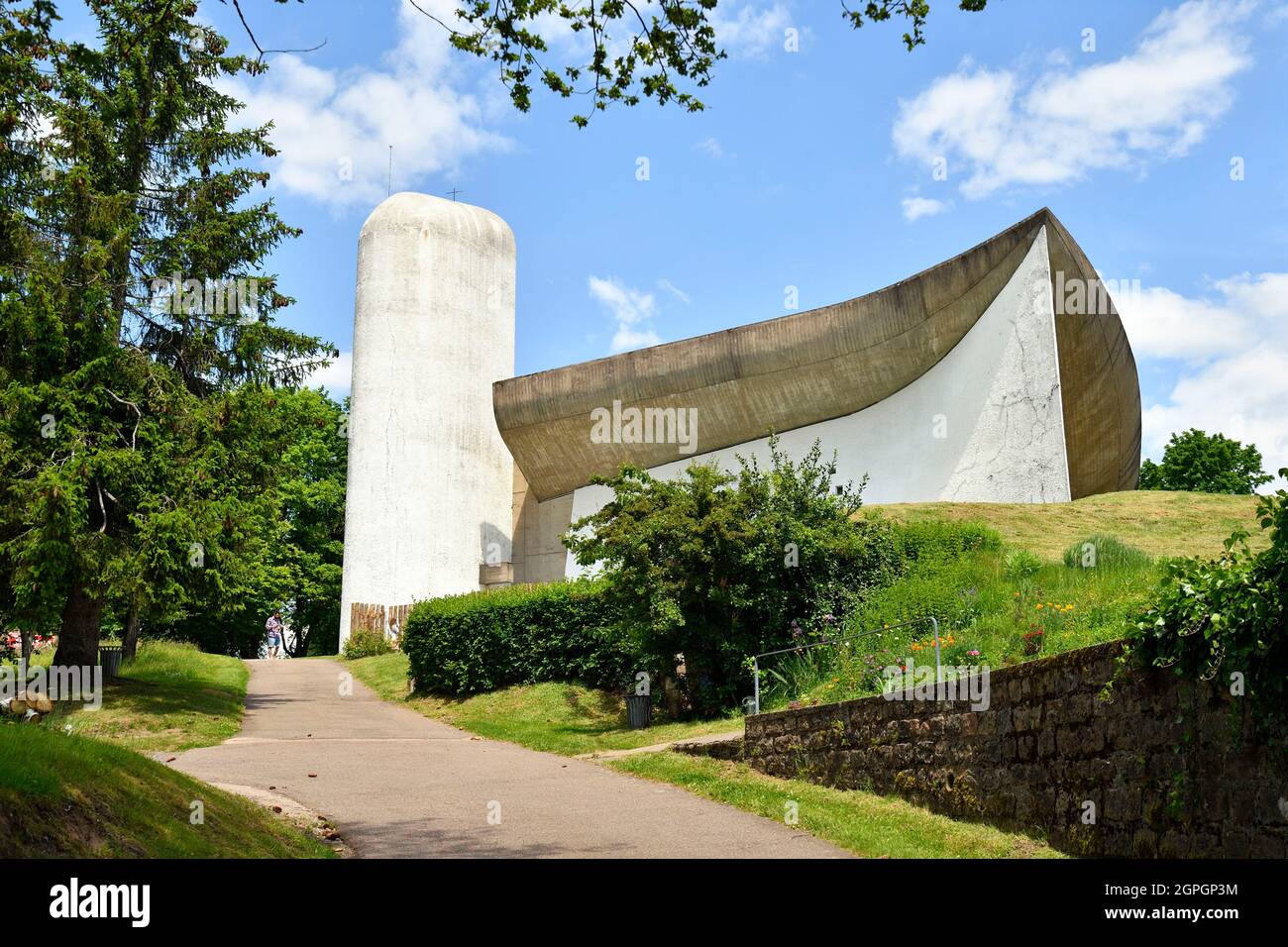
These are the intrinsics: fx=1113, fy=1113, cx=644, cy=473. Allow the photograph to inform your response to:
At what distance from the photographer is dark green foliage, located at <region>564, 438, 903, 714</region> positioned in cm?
1567

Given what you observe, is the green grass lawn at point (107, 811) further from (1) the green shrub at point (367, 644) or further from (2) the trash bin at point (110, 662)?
(1) the green shrub at point (367, 644)

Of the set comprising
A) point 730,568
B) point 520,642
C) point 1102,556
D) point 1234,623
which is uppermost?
point 1102,556

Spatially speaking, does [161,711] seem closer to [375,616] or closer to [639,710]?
[639,710]

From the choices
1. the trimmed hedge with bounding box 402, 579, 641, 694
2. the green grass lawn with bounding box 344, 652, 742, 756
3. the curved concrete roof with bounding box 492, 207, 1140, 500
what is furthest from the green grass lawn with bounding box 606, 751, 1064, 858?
the curved concrete roof with bounding box 492, 207, 1140, 500

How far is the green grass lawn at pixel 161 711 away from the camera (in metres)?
15.9

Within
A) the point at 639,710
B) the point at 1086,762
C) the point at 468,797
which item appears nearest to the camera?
the point at 1086,762

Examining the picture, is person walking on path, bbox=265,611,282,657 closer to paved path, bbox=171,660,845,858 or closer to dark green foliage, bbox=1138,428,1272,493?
paved path, bbox=171,660,845,858

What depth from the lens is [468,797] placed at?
35.5 ft

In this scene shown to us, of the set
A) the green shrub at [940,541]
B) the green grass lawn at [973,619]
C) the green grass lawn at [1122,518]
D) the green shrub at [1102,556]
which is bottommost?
the green grass lawn at [973,619]

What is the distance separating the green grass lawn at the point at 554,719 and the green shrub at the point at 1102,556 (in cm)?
509

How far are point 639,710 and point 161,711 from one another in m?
7.71

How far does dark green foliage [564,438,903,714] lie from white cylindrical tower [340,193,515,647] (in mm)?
20791

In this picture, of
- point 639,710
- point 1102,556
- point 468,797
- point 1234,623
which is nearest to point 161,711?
point 639,710

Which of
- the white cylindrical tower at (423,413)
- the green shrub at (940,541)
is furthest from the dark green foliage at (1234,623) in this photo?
the white cylindrical tower at (423,413)
